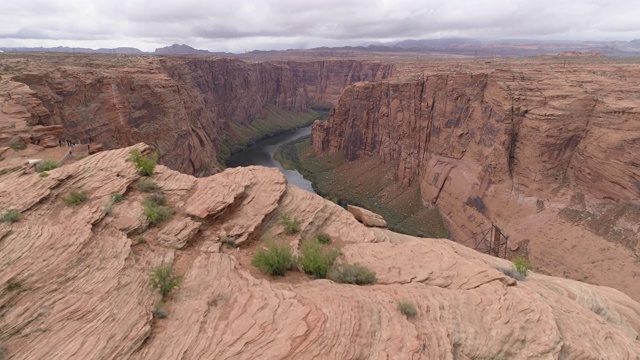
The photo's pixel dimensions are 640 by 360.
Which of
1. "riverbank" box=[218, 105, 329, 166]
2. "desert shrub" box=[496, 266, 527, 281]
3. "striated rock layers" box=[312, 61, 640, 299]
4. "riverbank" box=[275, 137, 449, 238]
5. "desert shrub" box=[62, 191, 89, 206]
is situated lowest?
"riverbank" box=[218, 105, 329, 166]

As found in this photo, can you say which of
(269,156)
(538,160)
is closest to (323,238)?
(538,160)

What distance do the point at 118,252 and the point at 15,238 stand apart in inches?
88.2

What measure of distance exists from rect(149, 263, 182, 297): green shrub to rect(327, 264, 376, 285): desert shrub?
405 centimetres

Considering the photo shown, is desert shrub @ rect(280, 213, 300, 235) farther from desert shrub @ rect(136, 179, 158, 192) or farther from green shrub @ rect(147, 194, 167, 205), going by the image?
desert shrub @ rect(136, 179, 158, 192)

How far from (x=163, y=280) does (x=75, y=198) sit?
461cm

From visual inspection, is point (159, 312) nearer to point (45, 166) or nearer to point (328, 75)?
point (45, 166)

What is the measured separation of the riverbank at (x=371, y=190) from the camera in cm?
→ 4597

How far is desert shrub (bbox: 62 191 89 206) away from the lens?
11211 mm

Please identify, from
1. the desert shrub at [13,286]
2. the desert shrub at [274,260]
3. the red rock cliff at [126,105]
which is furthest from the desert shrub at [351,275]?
the red rock cliff at [126,105]

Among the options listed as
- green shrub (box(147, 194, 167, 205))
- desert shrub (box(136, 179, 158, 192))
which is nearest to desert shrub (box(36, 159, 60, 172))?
desert shrub (box(136, 179, 158, 192))

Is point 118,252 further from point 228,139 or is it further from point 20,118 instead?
point 228,139

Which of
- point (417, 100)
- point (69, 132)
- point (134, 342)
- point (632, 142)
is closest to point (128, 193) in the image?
point (134, 342)

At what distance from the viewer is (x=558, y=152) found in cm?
3688

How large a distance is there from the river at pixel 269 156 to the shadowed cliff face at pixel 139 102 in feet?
14.2
